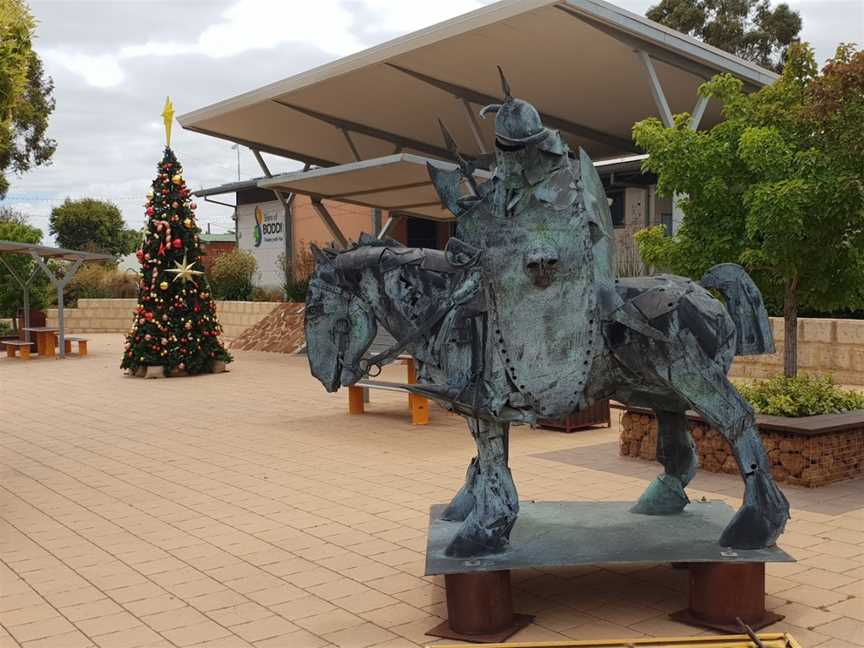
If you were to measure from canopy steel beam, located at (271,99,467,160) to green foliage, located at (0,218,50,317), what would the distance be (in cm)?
851

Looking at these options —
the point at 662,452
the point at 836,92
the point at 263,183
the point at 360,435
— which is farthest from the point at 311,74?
the point at 662,452

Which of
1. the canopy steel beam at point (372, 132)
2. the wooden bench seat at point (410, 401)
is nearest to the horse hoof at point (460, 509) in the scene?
the wooden bench seat at point (410, 401)

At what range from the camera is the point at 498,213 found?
3912 mm

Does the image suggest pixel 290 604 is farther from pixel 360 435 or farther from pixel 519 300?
pixel 360 435

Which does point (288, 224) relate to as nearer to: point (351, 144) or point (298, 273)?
point (298, 273)

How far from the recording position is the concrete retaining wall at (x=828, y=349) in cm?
1292

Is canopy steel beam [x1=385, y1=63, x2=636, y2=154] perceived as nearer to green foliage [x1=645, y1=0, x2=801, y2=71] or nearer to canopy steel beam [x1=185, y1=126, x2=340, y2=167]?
canopy steel beam [x1=185, y1=126, x2=340, y2=167]

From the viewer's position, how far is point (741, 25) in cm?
3456

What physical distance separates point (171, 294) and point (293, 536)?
11.5 m

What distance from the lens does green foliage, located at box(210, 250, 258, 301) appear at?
2820 centimetres

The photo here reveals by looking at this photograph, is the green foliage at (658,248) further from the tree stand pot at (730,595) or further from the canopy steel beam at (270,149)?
the canopy steel beam at (270,149)

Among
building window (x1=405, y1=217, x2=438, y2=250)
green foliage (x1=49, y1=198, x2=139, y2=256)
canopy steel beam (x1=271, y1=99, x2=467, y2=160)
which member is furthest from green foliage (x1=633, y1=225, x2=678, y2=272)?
green foliage (x1=49, y1=198, x2=139, y2=256)

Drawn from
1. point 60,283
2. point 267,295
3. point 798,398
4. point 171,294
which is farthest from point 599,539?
point 267,295

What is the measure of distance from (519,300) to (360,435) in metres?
6.30
